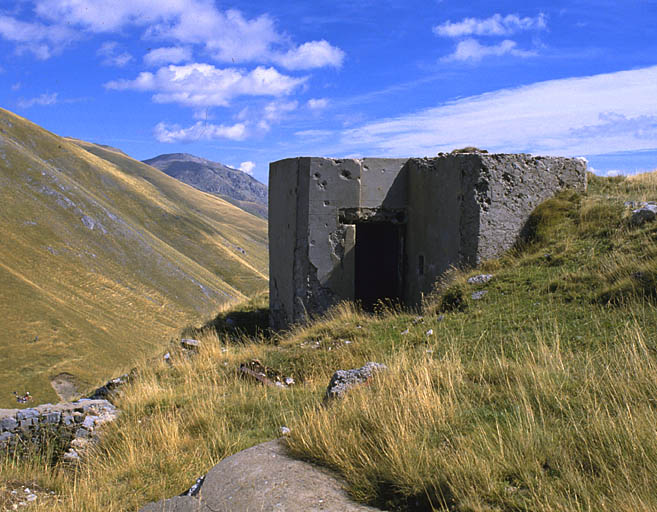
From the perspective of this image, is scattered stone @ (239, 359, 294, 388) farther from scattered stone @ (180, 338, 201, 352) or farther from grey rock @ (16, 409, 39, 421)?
scattered stone @ (180, 338, 201, 352)

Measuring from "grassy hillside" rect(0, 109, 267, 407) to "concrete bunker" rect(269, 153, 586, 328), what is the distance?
295 inches

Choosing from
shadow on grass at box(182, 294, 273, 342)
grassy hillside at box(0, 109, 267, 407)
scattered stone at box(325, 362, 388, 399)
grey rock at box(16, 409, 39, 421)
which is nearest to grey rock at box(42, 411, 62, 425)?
grey rock at box(16, 409, 39, 421)

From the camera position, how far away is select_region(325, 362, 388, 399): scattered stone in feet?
15.0

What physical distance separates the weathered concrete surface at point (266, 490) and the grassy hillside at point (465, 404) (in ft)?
0.44

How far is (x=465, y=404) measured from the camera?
12.6 ft

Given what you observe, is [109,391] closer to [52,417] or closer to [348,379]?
[52,417]

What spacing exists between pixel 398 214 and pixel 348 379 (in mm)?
7106

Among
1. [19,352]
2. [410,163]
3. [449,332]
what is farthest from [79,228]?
[449,332]

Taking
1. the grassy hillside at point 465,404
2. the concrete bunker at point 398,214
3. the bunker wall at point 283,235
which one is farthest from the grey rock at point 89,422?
the bunker wall at point 283,235

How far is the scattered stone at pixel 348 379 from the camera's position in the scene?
4586 mm

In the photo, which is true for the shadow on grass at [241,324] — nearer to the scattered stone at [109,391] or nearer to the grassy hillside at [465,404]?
the grassy hillside at [465,404]

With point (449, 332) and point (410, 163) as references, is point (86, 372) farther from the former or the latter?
point (449, 332)

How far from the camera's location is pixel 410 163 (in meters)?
11.2

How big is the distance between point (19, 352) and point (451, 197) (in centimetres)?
3607
